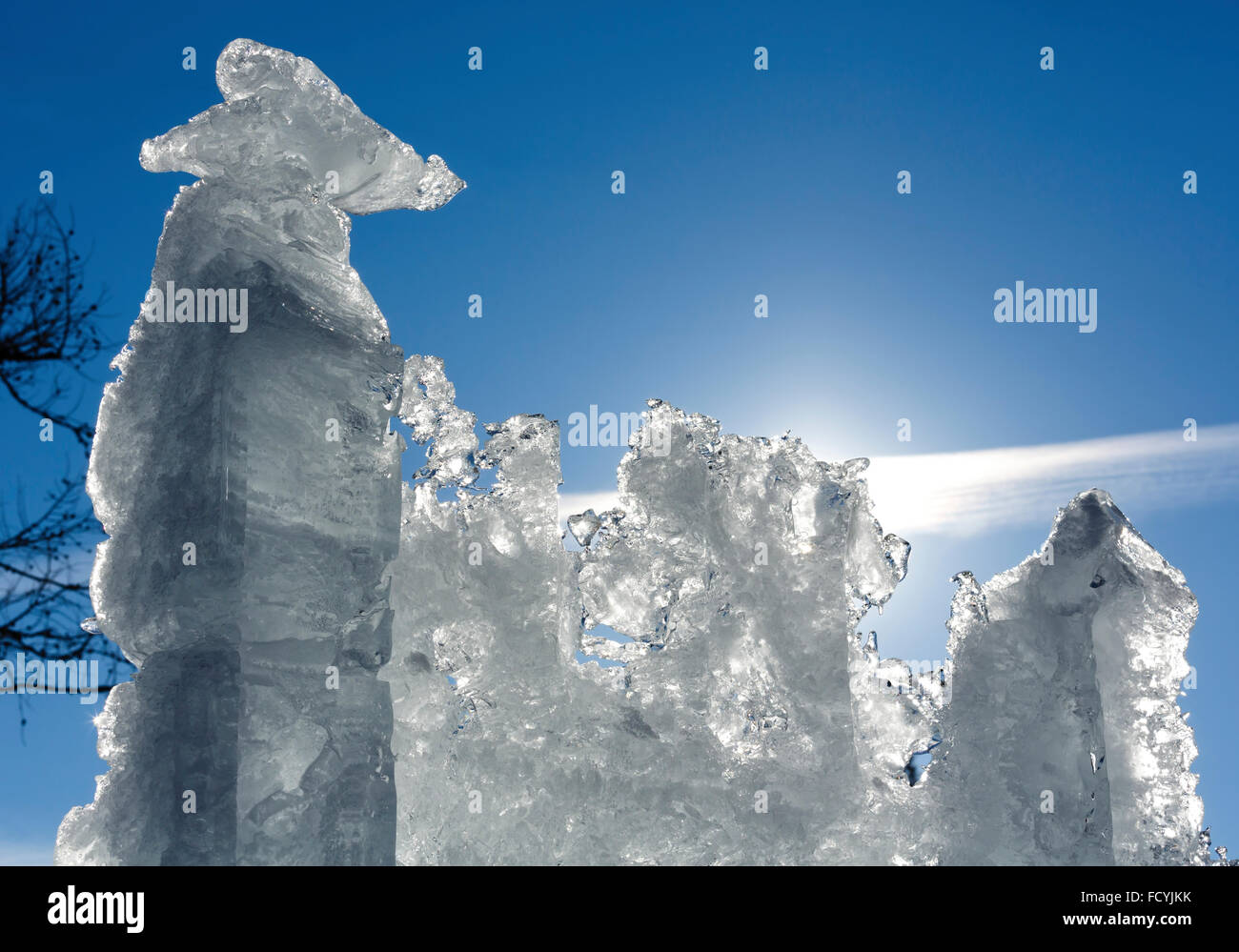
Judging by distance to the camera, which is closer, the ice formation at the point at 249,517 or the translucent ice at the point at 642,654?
the ice formation at the point at 249,517

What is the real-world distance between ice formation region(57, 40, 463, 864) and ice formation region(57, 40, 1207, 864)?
0.04 ft

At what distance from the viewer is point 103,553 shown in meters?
4.28

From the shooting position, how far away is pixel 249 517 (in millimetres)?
4121

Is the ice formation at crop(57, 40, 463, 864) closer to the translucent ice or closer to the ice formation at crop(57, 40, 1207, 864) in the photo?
the ice formation at crop(57, 40, 1207, 864)

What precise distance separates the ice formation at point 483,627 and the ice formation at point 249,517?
0.01m

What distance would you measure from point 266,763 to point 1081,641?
12.4ft

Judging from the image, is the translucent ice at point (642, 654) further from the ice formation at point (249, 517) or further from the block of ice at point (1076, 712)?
the ice formation at point (249, 517)

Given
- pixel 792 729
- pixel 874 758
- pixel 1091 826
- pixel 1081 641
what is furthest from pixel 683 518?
pixel 1091 826

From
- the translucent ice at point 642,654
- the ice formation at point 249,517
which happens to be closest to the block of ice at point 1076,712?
the translucent ice at point 642,654

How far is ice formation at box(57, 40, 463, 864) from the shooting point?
404cm

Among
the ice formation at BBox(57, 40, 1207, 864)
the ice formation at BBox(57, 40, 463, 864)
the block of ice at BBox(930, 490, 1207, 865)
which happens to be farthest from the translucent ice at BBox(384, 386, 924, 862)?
the ice formation at BBox(57, 40, 463, 864)

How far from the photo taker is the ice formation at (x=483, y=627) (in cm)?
411

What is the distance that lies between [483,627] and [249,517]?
1.45m
